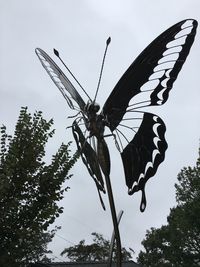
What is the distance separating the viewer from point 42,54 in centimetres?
520

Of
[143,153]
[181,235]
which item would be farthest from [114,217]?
[181,235]

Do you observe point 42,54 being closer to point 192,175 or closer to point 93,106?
point 93,106

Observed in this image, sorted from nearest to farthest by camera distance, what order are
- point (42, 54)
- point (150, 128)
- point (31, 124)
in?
point (150, 128) < point (42, 54) < point (31, 124)

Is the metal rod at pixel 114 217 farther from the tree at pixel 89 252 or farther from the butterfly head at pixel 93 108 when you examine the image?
the tree at pixel 89 252

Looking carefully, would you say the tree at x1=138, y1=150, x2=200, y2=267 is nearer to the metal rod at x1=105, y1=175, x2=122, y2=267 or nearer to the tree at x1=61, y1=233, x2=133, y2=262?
the tree at x1=61, y1=233, x2=133, y2=262

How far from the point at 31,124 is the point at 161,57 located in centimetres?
293

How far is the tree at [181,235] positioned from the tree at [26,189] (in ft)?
43.1

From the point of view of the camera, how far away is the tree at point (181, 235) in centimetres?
1889

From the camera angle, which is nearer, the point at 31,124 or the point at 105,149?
the point at 105,149

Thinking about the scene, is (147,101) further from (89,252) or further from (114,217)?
(89,252)

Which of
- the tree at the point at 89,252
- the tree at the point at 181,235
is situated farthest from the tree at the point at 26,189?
the tree at the point at 89,252

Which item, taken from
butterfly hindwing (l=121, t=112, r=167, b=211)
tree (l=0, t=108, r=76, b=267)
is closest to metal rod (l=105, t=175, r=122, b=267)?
butterfly hindwing (l=121, t=112, r=167, b=211)

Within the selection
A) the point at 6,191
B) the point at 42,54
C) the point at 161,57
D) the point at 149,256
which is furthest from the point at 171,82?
the point at 149,256

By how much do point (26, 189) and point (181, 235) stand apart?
15.0 metres
